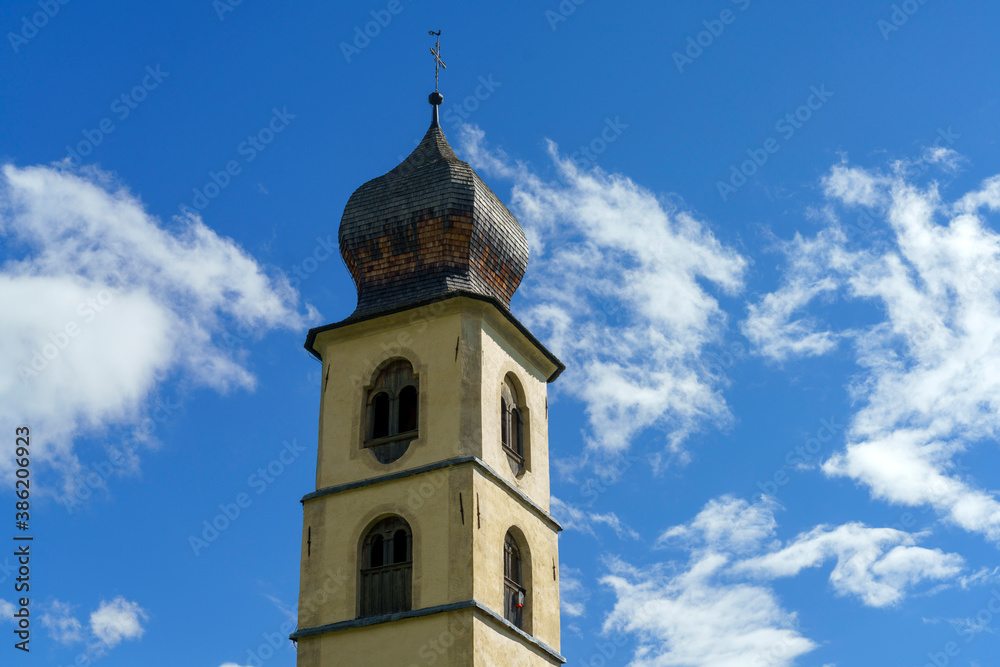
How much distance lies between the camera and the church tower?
2506 cm

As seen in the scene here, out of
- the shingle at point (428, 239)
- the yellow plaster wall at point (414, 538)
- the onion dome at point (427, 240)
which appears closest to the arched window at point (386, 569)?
the yellow plaster wall at point (414, 538)

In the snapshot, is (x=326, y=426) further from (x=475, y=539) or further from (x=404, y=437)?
(x=475, y=539)

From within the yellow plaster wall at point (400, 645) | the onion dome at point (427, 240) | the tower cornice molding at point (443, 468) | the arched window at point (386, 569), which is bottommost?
the yellow plaster wall at point (400, 645)

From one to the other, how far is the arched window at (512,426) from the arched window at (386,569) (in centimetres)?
289

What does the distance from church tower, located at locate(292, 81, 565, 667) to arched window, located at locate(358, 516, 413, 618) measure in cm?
3

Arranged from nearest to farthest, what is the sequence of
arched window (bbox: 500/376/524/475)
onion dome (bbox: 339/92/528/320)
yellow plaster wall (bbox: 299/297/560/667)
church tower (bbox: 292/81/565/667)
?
yellow plaster wall (bbox: 299/297/560/667) → church tower (bbox: 292/81/565/667) → arched window (bbox: 500/376/524/475) → onion dome (bbox: 339/92/528/320)

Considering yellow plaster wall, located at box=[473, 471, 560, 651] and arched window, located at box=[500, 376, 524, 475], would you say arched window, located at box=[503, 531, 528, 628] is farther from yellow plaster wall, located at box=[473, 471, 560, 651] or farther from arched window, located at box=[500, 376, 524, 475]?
arched window, located at box=[500, 376, 524, 475]

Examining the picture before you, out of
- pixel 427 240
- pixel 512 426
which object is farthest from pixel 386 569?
pixel 427 240

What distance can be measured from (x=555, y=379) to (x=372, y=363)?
14.8ft

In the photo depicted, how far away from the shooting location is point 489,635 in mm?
24641

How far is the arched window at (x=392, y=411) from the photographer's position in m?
27.2

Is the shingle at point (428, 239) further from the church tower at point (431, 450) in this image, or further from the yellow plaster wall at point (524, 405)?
the yellow plaster wall at point (524, 405)

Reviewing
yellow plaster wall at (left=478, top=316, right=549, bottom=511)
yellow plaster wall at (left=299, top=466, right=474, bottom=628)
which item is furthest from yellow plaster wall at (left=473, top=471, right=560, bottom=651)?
yellow plaster wall at (left=478, top=316, right=549, bottom=511)

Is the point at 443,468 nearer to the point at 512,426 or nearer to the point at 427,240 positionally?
the point at 512,426
